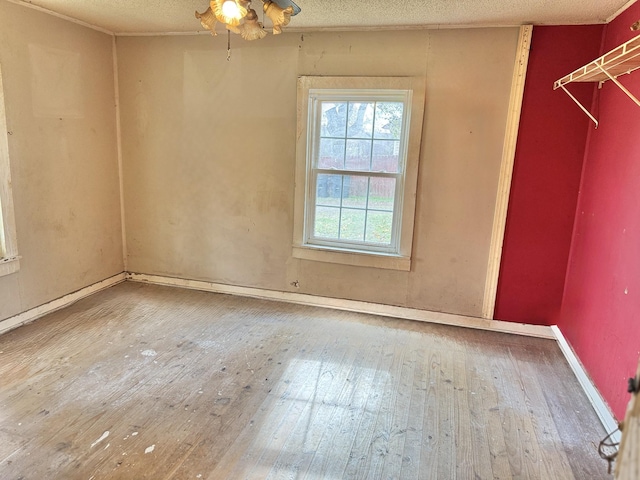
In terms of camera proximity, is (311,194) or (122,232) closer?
(311,194)

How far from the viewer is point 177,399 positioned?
2.46 metres

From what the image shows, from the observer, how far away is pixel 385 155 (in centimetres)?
363

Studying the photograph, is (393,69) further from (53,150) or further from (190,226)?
(53,150)

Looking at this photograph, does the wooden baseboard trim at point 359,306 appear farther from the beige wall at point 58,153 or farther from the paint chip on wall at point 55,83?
the paint chip on wall at point 55,83

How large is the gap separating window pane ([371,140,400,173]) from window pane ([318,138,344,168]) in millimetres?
293

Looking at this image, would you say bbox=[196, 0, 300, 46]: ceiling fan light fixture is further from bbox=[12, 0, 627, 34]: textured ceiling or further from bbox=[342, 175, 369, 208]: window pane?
bbox=[342, 175, 369, 208]: window pane

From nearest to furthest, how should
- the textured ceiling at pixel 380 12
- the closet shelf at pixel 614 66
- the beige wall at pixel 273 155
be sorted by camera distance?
the closet shelf at pixel 614 66 → the textured ceiling at pixel 380 12 → the beige wall at pixel 273 155

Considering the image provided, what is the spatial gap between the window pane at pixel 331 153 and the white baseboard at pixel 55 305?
248cm

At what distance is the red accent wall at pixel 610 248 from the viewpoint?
7.55 ft

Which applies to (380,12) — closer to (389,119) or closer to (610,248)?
(389,119)

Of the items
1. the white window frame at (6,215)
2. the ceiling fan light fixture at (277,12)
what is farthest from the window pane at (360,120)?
the white window frame at (6,215)

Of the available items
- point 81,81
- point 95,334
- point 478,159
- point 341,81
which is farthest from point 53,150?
point 478,159

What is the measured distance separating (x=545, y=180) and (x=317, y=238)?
6.43ft

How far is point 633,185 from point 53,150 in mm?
4183
